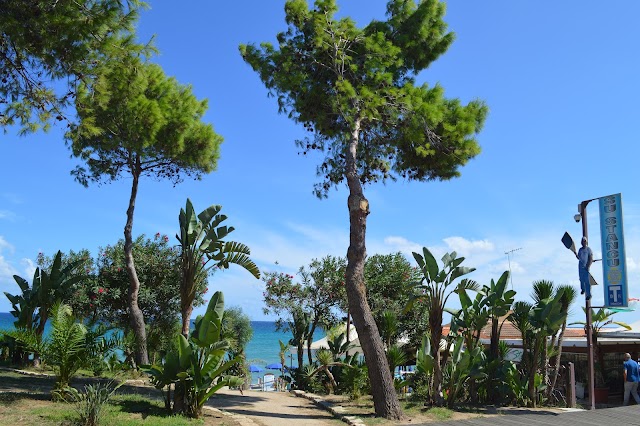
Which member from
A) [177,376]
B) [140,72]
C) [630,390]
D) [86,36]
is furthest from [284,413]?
[630,390]

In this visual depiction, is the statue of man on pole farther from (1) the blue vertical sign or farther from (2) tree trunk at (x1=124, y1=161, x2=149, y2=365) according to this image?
(2) tree trunk at (x1=124, y1=161, x2=149, y2=365)

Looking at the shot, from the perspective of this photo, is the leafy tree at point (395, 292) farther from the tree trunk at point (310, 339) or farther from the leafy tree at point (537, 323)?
the leafy tree at point (537, 323)

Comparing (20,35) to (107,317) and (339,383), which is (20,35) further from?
(107,317)

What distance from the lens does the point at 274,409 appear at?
11.8m

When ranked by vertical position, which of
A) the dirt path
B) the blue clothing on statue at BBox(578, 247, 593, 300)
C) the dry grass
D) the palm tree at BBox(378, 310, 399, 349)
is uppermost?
the blue clothing on statue at BBox(578, 247, 593, 300)

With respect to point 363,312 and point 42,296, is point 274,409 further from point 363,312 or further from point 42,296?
point 42,296

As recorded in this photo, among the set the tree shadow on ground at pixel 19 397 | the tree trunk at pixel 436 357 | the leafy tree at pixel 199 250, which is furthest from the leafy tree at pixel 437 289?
the tree shadow on ground at pixel 19 397

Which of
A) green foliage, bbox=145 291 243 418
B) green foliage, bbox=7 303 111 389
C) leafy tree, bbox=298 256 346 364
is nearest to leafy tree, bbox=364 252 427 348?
leafy tree, bbox=298 256 346 364

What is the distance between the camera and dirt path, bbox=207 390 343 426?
10.3 meters

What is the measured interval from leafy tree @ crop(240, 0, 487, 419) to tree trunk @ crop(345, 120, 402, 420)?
33.4 inches

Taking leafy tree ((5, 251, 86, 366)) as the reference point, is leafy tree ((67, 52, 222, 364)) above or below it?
above

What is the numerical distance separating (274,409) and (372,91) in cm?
818

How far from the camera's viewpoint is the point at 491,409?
11.8 metres

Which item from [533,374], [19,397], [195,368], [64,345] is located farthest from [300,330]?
[19,397]
